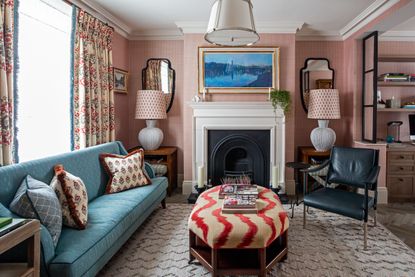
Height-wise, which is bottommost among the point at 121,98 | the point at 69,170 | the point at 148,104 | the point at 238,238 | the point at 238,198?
the point at 238,238

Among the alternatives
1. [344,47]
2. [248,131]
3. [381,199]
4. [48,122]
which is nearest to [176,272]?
[48,122]

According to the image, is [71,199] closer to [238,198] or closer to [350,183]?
[238,198]

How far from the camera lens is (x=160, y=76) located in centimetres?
454

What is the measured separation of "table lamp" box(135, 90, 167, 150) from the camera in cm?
412

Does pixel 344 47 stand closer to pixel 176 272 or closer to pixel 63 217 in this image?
pixel 176 272

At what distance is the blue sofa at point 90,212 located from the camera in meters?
1.61

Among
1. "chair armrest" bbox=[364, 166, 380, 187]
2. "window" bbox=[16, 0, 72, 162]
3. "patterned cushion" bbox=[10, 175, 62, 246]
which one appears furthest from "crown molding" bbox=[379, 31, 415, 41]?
"patterned cushion" bbox=[10, 175, 62, 246]

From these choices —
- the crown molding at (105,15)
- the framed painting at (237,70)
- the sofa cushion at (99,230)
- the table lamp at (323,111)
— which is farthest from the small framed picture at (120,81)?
the table lamp at (323,111)

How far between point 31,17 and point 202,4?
71.8 inches

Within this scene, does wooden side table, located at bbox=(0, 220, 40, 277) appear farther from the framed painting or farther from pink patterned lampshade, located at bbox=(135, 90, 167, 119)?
the framed painting

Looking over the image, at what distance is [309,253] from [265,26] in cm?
310

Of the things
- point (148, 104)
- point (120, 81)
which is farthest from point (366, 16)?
point (120, 81)

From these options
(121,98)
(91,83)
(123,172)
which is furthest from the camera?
(121,98)

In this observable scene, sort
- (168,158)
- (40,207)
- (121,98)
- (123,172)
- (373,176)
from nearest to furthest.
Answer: (40,207) < (373,176) < (123,172) < (168,158) < (121,98)
